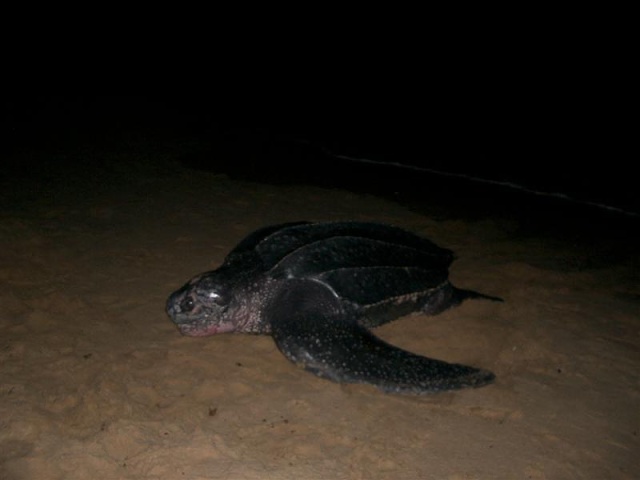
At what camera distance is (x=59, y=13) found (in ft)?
82.3

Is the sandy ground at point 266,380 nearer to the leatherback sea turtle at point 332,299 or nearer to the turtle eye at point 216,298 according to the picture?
the leatherback sea turtle at point 332,299

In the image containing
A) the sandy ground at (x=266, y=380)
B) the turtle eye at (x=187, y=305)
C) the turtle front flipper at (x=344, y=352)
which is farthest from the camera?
the turtle eye at (x=187, y=305)

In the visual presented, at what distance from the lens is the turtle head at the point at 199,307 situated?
2.53 metres

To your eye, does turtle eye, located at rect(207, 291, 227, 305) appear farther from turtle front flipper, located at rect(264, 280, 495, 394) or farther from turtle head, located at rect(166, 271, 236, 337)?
turtle front flipper, located at rect(264, 280, 495, 394)

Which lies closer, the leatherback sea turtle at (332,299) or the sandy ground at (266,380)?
the sandy ground at (266,380)

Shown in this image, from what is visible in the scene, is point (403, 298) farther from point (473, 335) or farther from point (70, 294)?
point (70, 294)

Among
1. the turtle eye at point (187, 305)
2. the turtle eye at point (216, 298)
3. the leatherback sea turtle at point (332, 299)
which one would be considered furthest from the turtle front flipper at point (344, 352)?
the turtle eye at point (187, 305)

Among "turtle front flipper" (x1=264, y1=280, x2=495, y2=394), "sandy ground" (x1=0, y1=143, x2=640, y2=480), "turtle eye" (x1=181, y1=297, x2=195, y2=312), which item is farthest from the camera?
"turtle eye" (x1=181, y1=297, x2=195, y2=312)

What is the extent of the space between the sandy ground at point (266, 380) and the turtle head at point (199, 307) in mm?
76

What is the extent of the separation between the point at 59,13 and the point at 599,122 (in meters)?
25.5

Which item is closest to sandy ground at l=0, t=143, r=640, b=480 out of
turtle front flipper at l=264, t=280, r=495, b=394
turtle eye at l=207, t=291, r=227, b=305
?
turtle front flipper at l=264, t=280, r=495, b=394

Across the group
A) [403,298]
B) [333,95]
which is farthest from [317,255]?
[333,95]

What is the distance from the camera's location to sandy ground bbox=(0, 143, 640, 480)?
5.86ft

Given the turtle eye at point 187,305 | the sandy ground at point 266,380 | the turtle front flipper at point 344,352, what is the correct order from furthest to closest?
the turtle eye at point 187,305, the turtle front flipper at point 344,352, the sandy ground at point 266,380
